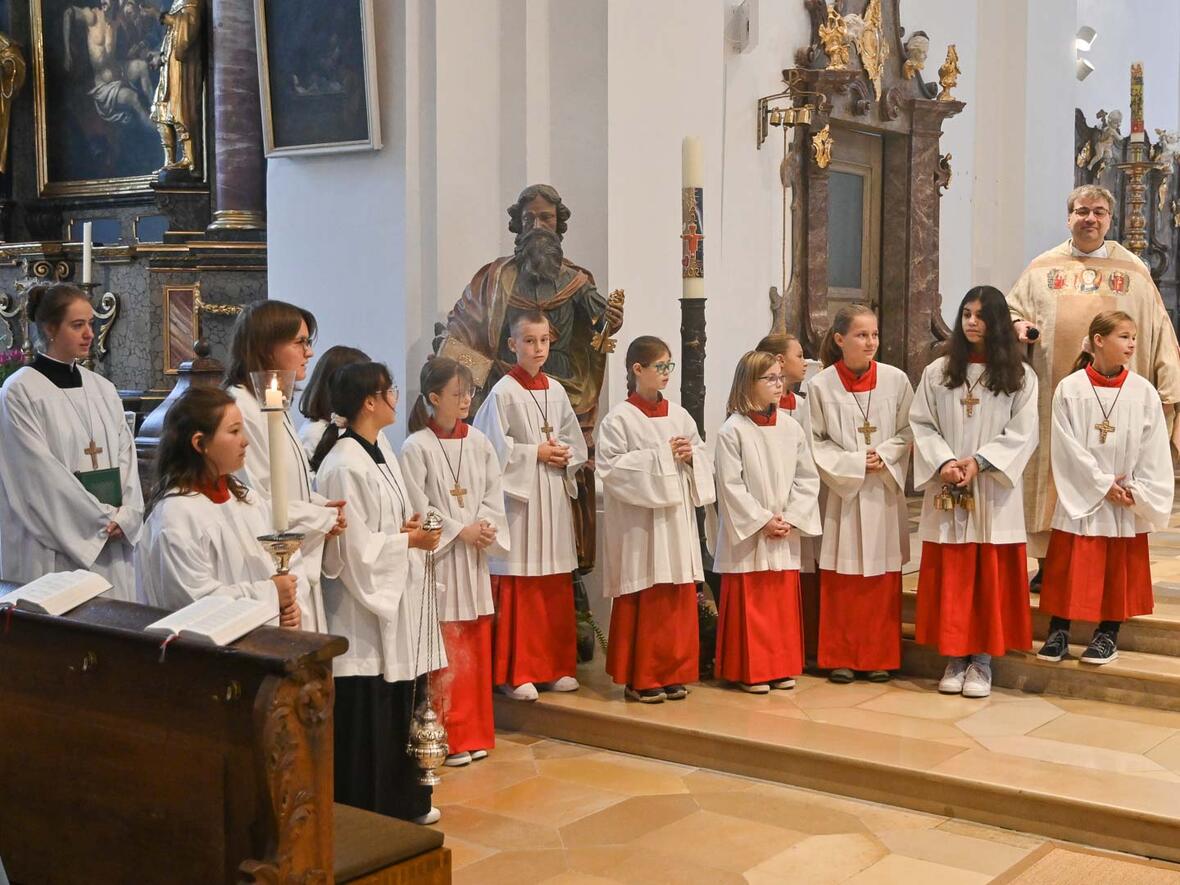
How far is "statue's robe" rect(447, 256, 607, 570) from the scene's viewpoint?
21.3ft

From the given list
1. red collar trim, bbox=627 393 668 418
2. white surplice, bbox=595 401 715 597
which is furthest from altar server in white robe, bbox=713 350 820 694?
red collar trim, bbox=627 393 668 418

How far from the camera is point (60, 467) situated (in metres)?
4.97

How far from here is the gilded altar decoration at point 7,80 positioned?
437 inches

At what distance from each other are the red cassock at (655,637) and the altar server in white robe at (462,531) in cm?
67

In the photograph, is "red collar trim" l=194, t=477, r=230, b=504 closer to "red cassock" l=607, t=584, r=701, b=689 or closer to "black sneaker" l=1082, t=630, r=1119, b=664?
"red cassock" l=607, t=584, r=701, b=689

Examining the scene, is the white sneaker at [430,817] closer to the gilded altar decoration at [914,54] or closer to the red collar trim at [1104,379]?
the red collar trim at [1104,379]

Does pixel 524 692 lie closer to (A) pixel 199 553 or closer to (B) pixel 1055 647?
(B) pixel 1055 647

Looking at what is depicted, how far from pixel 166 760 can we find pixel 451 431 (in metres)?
2.66

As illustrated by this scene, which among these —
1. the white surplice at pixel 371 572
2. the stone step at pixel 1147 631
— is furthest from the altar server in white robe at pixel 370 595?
the stone step at pixel 1147 631

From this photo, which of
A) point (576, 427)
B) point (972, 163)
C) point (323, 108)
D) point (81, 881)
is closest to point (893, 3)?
point (972, 163)

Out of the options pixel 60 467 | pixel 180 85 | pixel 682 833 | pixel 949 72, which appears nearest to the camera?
pixel 682 833

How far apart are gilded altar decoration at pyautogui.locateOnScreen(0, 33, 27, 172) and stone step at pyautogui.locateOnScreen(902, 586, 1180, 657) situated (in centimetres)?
835

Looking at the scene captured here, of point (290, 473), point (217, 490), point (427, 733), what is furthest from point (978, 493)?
point (217, 490)

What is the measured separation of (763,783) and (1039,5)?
8.20m
